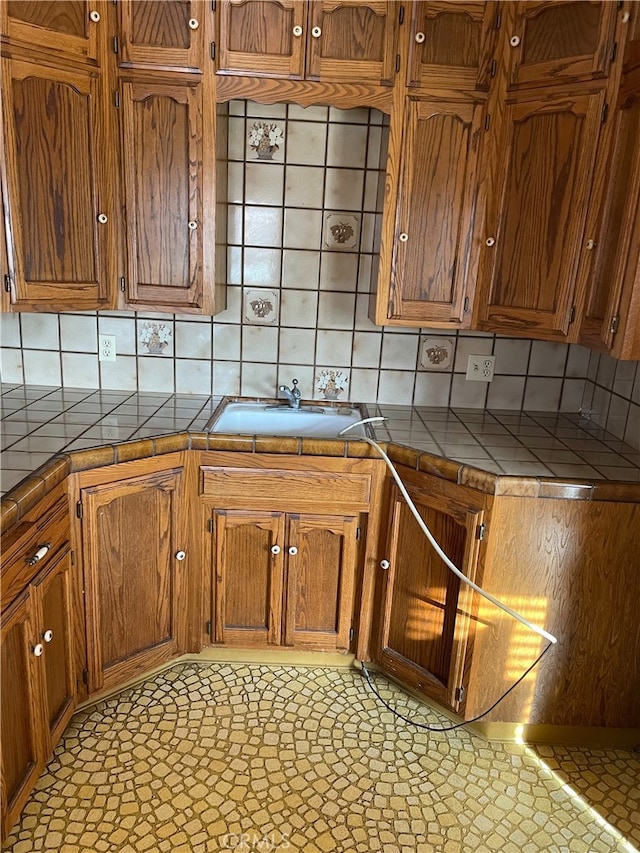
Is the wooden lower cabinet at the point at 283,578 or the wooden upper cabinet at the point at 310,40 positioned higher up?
the wooden upper cabinet at the point at 310,40

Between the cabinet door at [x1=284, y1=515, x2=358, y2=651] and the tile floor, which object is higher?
the cabinet door at [x1=284, y1=515, x2=358, y2=651]

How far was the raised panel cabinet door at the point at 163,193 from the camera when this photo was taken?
1884mm

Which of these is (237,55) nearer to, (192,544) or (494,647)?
(192,544)

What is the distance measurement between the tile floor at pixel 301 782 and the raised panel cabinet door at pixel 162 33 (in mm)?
1945

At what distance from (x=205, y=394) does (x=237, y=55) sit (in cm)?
112

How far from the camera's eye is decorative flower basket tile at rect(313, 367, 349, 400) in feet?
7.78

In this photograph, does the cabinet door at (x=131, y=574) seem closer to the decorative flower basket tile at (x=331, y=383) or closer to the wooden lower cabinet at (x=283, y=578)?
the wooden lower cabinet at (x=283, y=578)

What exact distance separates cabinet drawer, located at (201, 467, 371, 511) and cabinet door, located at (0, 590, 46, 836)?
66 cm

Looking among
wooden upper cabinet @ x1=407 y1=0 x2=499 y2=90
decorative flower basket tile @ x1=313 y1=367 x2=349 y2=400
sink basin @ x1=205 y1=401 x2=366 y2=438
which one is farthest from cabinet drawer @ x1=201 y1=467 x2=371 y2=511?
wooden upper cabinet @ x1=407 y1=0 x2=499 y2=90

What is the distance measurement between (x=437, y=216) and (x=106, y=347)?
1.27 m

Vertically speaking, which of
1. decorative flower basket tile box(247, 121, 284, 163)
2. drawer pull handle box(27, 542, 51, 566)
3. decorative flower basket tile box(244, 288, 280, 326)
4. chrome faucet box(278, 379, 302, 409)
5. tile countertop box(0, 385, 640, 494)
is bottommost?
drawer pull handle box(27, 542, 51, 566)

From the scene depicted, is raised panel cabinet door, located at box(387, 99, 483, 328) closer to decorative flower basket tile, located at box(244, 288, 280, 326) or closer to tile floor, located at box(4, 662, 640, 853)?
decorative flower basket tile, located at box(244, 288, 280, 326)

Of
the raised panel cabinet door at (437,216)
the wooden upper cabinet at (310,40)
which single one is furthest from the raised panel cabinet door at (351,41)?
the raised panel cabinet door at (437,216)

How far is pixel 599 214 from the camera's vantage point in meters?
1.78
